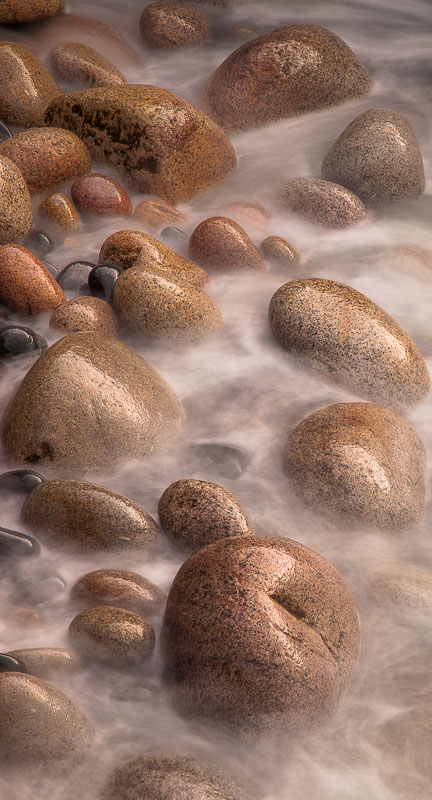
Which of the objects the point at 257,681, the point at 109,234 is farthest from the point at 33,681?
the point at 109,234

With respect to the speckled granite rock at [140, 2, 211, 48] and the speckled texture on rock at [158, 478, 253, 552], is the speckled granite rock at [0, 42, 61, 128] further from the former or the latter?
the speckled texture on rock at [158, 478, 253, 552]

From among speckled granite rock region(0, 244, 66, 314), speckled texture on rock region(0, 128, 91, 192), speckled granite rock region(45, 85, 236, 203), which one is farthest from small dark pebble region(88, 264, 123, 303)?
speckled granite rock region(45, 85, 236, 203)

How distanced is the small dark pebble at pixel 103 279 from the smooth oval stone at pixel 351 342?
0.94 m

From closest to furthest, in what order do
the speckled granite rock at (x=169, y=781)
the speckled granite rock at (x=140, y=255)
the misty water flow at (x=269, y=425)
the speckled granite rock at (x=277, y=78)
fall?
1. the speckled granite rock at (x=169, y=781)
2. the misty water flow at (x=269, y=425)
3. the speckled granite rock at (x=140, y=255)
4. the speckled granite rock at (x=277, y=78)

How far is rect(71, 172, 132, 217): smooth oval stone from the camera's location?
16.7ft

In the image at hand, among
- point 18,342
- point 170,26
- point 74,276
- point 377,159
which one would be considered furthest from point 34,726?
point 170,26

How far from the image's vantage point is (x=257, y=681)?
251 centimetres

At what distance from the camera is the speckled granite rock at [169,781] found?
2275 millimetres

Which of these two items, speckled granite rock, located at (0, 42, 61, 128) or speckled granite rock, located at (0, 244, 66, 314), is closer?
speckled granite rock, located at (0, 244, 66, 314)

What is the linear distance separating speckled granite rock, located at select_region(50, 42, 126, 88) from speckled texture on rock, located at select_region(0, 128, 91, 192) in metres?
1.33

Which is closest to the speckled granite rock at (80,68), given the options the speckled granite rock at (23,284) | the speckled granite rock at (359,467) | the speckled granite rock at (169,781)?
the speckled granite rock at (23,284)

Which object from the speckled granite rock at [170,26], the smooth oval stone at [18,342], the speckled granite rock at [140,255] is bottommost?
the smooth oval stone at [18,342]

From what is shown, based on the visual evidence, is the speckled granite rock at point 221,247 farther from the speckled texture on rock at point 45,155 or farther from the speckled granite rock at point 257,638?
the speckled granite rock at point 257,638

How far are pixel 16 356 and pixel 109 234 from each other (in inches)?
55.9
